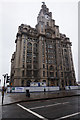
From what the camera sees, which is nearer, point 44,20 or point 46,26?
point 46,26

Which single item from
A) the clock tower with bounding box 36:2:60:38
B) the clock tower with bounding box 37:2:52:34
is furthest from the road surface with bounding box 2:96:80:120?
the clock tower with bounding box 37:2:52:34

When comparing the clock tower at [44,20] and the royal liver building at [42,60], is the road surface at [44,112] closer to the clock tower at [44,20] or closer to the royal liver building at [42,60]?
the royal liver building at [42,60]

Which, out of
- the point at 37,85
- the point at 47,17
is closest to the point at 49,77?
the point at 37,85

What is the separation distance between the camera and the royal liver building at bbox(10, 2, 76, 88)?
4947 centimetres

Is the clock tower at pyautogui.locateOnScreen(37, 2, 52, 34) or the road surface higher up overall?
the clock tower at pyautogui.locateOnScreen(37, 2, 52, 34)

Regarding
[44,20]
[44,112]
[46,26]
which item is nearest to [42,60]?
[46,26]

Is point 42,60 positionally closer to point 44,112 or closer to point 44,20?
point 44,20

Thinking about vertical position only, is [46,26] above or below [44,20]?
below

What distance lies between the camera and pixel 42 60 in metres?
52.3

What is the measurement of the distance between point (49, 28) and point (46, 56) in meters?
24.7

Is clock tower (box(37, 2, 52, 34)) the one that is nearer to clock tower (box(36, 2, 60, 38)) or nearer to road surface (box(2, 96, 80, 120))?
clock tower (box(36, 2, 60, 38))

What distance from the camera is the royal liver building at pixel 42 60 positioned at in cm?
4947

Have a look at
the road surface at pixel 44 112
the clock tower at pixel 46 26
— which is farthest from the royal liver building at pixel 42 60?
the road surface at pixel 44 112

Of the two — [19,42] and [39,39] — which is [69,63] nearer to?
[39,39]
